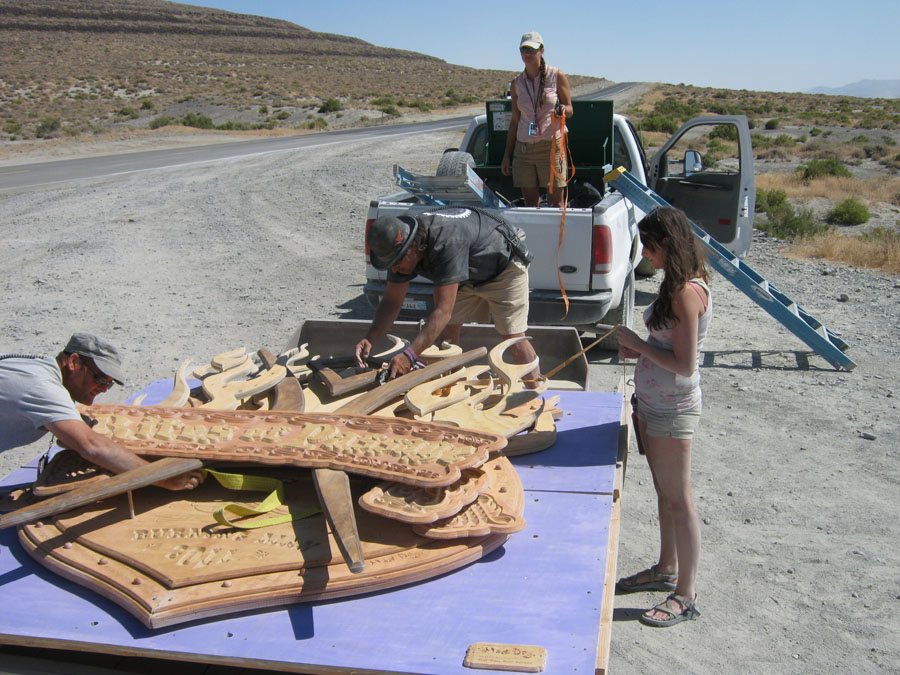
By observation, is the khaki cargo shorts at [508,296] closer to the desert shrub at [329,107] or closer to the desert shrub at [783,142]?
the desert shrub at [783,142]

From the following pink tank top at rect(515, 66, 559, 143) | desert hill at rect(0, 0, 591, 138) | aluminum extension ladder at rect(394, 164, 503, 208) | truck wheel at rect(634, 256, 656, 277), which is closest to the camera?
aluminum extension ladder at rect(394, 164, 503, 208)

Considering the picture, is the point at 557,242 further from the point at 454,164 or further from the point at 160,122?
the point at 160,122

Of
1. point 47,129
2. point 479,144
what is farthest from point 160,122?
point 479,144

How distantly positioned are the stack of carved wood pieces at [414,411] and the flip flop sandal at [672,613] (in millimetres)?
864

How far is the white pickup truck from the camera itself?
20.0ft

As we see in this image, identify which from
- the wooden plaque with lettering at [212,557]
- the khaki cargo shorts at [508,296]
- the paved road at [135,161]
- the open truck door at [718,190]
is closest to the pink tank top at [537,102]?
the open truck door at [718,190]

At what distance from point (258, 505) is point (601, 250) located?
12.8ft

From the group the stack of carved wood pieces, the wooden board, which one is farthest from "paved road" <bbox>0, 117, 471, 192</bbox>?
the wooden board

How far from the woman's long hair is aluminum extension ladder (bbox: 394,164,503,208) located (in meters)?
3.10

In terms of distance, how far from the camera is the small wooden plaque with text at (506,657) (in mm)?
2178

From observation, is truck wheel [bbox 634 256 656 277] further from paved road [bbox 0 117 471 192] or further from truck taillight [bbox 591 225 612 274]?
paved road [bbox 0 117 471 192]

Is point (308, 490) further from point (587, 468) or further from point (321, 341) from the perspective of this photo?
point (321, 341)

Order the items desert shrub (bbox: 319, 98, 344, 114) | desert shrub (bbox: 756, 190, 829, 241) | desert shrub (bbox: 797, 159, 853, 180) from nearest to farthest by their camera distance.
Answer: desert shrub (bbox: 756, 190, 829, 241) < desert shrub (bbox: 797, 159, 853, 180) < desert shrub (bbox: 319, 98, 344, 114)

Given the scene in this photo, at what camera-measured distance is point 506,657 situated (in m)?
2.21
